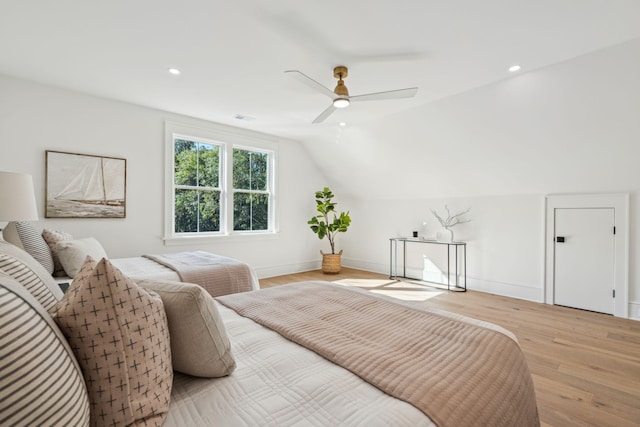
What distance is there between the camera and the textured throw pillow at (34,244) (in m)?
2.35

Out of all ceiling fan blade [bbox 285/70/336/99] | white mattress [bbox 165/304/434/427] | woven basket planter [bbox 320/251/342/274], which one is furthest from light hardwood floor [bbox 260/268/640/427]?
ceiling fan blade [bbox 285/70/336/99]

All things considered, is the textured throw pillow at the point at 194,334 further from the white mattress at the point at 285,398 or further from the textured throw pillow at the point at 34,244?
the textured throw pillow at the point at 34,244

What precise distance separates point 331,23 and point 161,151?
9.88 feet

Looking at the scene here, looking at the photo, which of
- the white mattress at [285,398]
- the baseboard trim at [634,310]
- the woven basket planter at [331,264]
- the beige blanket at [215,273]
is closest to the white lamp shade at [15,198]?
the beige blanket at [215,273]

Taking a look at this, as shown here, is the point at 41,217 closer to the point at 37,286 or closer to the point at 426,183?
the point at 37,286

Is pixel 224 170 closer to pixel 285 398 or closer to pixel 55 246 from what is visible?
pixel 55 246

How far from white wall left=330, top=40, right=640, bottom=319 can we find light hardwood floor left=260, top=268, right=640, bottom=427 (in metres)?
0.50

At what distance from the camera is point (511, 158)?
370 cm

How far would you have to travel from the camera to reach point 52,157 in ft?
10.8

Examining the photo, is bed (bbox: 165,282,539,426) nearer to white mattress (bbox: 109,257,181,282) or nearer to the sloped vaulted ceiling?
white mattress (bbox: 109,257,181,282)

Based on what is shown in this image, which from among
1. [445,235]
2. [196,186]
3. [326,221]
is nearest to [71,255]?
[196,186]

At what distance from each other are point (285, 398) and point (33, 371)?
2.06ft

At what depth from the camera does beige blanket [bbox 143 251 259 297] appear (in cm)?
270

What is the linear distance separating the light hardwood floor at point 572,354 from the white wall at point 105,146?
11.0ft
